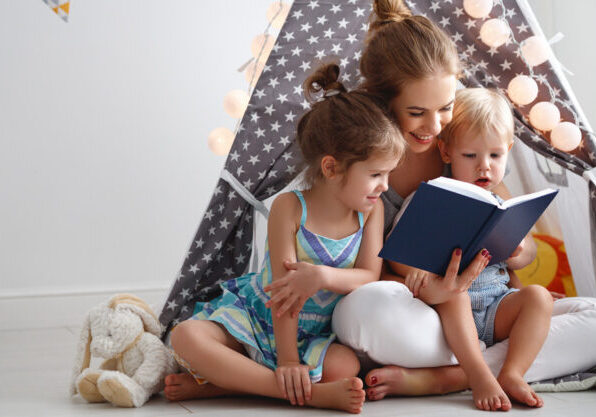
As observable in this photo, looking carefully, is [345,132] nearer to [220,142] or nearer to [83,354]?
[220,142]

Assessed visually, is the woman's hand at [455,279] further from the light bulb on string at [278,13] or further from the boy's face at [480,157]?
the light bulb on string at [278,13]

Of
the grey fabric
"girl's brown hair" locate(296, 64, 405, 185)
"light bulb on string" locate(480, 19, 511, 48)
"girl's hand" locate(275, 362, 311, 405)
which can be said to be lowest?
the grey fabric

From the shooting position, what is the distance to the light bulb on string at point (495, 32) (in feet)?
5.54

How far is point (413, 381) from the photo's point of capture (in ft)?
4.50

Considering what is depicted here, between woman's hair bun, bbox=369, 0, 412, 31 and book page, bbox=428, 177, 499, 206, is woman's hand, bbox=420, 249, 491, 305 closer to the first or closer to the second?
book page, bbox=428, 177, 499, 206

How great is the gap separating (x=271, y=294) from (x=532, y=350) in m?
0.50

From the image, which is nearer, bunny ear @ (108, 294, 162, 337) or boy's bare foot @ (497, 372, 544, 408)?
boy's bare foot @ (497, 372, 544, 408)

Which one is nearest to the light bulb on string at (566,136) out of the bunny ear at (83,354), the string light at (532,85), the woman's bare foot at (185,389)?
the string light at (532,85)

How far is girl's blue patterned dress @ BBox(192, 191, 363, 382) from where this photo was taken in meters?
1.41

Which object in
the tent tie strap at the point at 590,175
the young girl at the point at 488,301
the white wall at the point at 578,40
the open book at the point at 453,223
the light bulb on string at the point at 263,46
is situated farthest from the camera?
the white wall at the point at 578,40

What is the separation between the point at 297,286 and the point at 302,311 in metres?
0.15

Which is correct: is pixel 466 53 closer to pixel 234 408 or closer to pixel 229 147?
pixel 229 147

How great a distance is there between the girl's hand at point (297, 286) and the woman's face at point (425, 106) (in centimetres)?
38

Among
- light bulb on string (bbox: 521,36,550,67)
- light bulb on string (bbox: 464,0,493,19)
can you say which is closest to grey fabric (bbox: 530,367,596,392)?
light bulb on string (bbox: 521,36,550,67)
